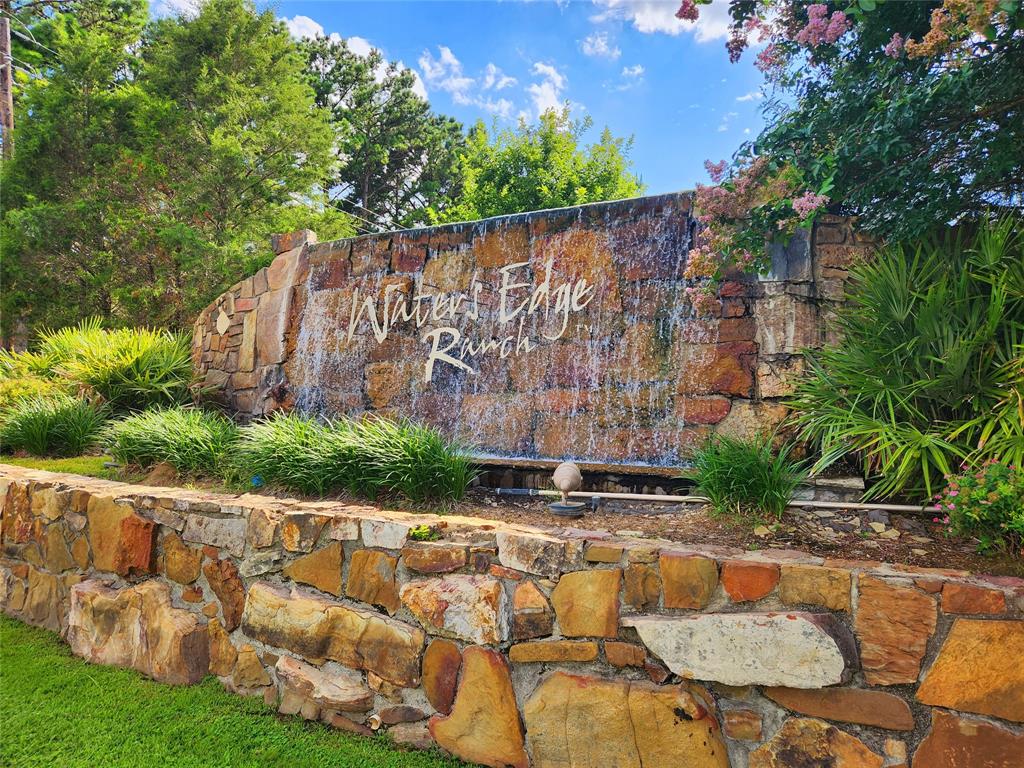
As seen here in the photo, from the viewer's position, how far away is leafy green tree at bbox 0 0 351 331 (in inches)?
355

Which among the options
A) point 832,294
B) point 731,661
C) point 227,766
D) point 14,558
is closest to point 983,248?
point 832,294

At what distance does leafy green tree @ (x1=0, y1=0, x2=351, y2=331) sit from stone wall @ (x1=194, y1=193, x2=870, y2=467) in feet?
11.1

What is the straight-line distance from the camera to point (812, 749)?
1.98 metres

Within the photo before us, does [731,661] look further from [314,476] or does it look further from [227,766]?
[314,476]

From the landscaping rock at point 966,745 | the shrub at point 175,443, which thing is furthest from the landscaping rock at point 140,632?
the landscaping rock at point 966,745

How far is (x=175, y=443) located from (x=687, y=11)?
13.9 ft

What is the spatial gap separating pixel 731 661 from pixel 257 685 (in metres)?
2.26

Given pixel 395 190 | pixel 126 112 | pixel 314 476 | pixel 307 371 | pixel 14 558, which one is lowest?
pixel 14 558

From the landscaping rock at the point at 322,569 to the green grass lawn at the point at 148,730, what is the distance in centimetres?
59

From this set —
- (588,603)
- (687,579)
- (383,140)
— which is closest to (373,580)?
(588,603)

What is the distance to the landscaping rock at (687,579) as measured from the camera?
217 cm

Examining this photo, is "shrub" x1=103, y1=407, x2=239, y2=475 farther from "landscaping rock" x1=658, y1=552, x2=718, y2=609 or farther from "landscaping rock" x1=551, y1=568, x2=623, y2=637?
"landscaping rock" x1=658, y1=552, x2=718, y2=609

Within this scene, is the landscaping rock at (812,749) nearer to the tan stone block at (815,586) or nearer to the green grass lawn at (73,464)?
the tan stone block at (815,586)

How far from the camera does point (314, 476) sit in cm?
366
